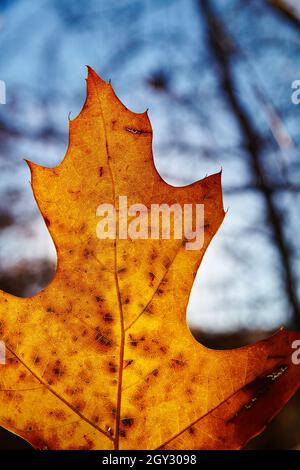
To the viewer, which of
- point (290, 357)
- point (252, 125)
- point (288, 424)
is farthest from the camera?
point (288, 424)

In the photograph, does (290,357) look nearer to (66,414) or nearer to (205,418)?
(205,418)

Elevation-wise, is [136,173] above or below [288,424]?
above

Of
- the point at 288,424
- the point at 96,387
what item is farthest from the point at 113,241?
the point at 288,424

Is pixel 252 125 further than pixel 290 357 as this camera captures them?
Yes

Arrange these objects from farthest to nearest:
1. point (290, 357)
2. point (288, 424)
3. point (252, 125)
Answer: point (288, 424) < point (252, 125) < point (290, 357)

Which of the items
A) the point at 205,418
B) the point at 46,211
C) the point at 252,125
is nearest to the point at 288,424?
the point at 252,125

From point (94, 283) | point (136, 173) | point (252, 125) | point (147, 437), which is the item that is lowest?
point (147, 437)
